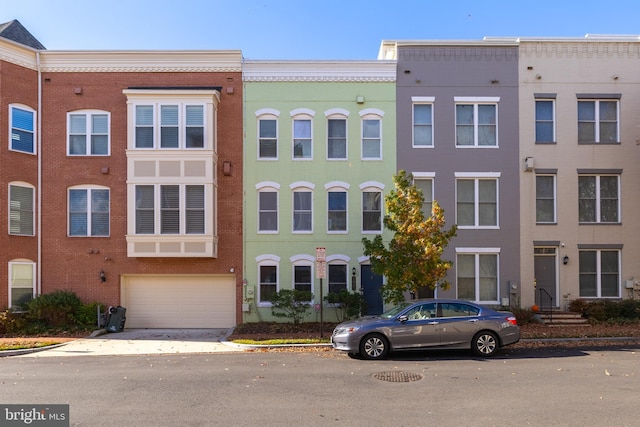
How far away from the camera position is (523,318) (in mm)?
17672

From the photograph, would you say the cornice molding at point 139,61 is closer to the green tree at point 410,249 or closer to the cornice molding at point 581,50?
the green tree at point 410,249

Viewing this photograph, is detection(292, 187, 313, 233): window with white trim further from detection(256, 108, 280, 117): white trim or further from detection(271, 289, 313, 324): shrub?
detection(256, 108, 280, 117): white trim

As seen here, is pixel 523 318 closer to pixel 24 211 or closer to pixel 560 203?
pixel 560 203

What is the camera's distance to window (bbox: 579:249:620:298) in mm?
19172

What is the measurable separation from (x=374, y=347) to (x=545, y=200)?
1110 cm

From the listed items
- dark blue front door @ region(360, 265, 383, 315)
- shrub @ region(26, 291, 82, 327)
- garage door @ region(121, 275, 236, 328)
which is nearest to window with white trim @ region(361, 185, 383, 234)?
dark blue front door @ region(360, 265, 383, 315)

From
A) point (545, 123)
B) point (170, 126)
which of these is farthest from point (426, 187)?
point (170, 126)

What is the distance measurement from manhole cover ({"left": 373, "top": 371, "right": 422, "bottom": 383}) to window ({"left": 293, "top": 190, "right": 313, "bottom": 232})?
9.68 metres

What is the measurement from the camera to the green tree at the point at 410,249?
1491 cm

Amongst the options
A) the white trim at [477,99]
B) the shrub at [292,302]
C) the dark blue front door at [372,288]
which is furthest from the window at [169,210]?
the white trim at [477,99]

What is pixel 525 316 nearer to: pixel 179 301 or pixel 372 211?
pixel 372 211

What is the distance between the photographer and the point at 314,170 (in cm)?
1923

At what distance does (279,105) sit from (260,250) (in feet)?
17.9

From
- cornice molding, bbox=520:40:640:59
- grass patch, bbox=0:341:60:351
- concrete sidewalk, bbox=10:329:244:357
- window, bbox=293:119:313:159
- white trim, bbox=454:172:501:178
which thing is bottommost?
concrete sidewalk, bbox=10:329:244:357
